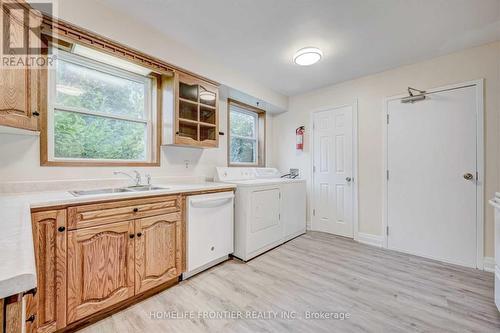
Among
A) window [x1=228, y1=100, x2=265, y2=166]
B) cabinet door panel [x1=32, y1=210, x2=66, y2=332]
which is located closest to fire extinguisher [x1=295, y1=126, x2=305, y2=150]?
window [x1=228, y1=100, x2=265, y2=166]

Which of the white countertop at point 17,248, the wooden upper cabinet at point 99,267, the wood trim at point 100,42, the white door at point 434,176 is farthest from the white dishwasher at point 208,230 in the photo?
the white door at point 434,176

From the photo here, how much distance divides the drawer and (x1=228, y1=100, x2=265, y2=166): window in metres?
1.57

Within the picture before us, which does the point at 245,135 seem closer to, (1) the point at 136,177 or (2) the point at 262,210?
(2) the point at 262,210

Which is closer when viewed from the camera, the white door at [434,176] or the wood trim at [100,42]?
the wood trim at [100,42]

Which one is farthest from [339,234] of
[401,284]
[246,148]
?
[246,148]

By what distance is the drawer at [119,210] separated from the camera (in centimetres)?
146

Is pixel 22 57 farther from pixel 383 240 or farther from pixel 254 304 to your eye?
pixel 383 240

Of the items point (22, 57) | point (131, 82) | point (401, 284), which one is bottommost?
point (401, 284)

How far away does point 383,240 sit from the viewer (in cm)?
299

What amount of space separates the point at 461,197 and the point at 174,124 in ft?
11.0

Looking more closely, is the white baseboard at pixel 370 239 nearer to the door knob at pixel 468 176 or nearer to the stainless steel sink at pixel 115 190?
the door knob at pixel 468 176

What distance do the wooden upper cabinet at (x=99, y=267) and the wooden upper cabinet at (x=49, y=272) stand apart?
41 millimetres

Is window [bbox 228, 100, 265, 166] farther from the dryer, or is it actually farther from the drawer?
the drawer

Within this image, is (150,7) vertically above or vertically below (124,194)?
above
